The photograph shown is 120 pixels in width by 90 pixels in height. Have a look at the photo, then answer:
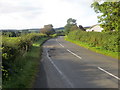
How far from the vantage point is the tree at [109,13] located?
22.5 m

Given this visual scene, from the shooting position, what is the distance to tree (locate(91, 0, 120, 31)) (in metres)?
22.5

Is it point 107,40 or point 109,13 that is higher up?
point 109,13

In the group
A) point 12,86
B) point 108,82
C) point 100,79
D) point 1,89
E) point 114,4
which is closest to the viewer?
point 1,89

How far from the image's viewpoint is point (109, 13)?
23219mm

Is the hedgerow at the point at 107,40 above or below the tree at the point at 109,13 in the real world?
below

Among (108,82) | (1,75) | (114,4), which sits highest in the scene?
(114,4)

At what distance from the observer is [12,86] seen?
8820mm

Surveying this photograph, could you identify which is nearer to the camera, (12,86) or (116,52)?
(12,86)

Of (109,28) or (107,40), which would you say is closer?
(107,40)

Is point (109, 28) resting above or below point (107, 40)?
above

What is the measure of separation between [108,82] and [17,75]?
16.1ft

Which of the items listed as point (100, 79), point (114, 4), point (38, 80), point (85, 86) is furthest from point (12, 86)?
point (114, 4)

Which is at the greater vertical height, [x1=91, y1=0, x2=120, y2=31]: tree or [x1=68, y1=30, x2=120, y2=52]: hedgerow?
[x1=91, y1=0, x2=120, y2=31]: tree

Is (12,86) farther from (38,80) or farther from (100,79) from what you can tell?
(100,79)
